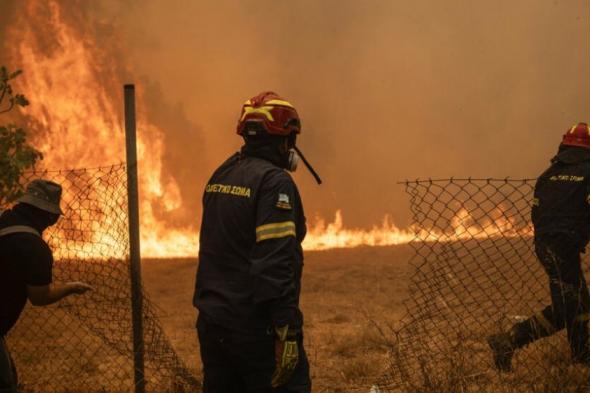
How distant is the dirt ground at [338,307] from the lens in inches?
240

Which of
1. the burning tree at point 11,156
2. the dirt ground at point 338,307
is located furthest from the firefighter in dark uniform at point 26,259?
the burning tree at point 11,156

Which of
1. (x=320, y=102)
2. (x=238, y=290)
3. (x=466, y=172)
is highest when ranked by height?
(x=320, y=102)

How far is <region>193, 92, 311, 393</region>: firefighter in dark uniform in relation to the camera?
9.77ft

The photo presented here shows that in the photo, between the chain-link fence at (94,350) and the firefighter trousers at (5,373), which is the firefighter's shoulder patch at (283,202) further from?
the firefighter trousers at (5,373)

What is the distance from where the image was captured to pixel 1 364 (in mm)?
3736

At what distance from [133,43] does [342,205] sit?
9.68 m

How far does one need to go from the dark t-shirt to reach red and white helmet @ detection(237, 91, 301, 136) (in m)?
1.47

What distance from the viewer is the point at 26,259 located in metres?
3.58

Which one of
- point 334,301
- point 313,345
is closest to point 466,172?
point 334,301

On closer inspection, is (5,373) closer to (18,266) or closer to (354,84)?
(18,266)

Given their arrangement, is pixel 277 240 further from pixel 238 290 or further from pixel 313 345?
pixel 313 345

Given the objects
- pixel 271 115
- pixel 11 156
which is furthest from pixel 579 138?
pixel 11 156

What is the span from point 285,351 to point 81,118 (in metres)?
16.8

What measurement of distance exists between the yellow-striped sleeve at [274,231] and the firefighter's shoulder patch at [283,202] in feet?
0.26
